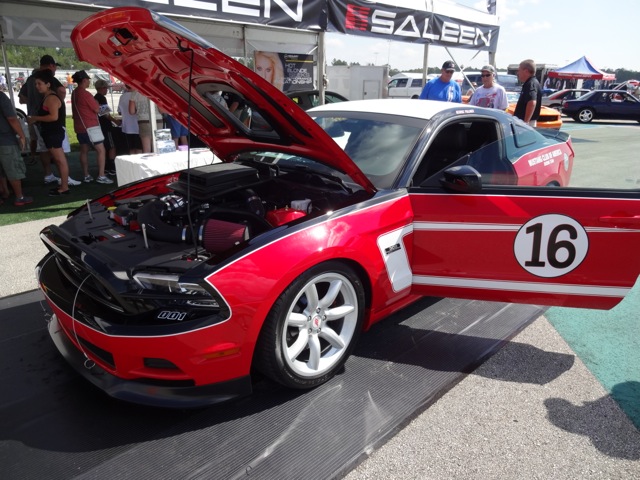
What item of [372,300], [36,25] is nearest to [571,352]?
[372,300]

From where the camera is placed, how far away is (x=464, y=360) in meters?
2.85

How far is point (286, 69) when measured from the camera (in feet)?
32.4

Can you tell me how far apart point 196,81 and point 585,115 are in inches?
862

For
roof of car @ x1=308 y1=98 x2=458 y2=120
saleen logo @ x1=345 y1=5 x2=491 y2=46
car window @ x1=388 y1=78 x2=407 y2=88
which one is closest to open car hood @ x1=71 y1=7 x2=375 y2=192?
roof of car @ x1=308 y1=98 x2=458 y2=120

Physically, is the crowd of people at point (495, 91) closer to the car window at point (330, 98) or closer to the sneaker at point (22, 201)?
the car window at point (330, 98)

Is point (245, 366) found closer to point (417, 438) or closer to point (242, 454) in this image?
point (242, 454)

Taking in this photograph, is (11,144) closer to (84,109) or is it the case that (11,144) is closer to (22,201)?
(22,201)

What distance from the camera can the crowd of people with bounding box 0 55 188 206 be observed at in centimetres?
604

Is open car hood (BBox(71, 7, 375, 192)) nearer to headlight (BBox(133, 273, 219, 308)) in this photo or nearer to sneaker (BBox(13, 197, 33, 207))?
headlight (BBox(133, 273, 219, 308))

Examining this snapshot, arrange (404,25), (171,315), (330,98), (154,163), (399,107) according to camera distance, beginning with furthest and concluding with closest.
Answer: (330,98)
(404,25)
(154,163)
(399,107)
(171,315)

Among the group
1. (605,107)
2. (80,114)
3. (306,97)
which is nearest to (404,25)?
(306,97)

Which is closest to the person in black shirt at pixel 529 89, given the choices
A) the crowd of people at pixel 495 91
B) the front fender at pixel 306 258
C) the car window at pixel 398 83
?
the crowd of people at pixel 495 91

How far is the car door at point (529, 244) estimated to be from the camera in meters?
2.63

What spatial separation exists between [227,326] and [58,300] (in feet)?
3.42
